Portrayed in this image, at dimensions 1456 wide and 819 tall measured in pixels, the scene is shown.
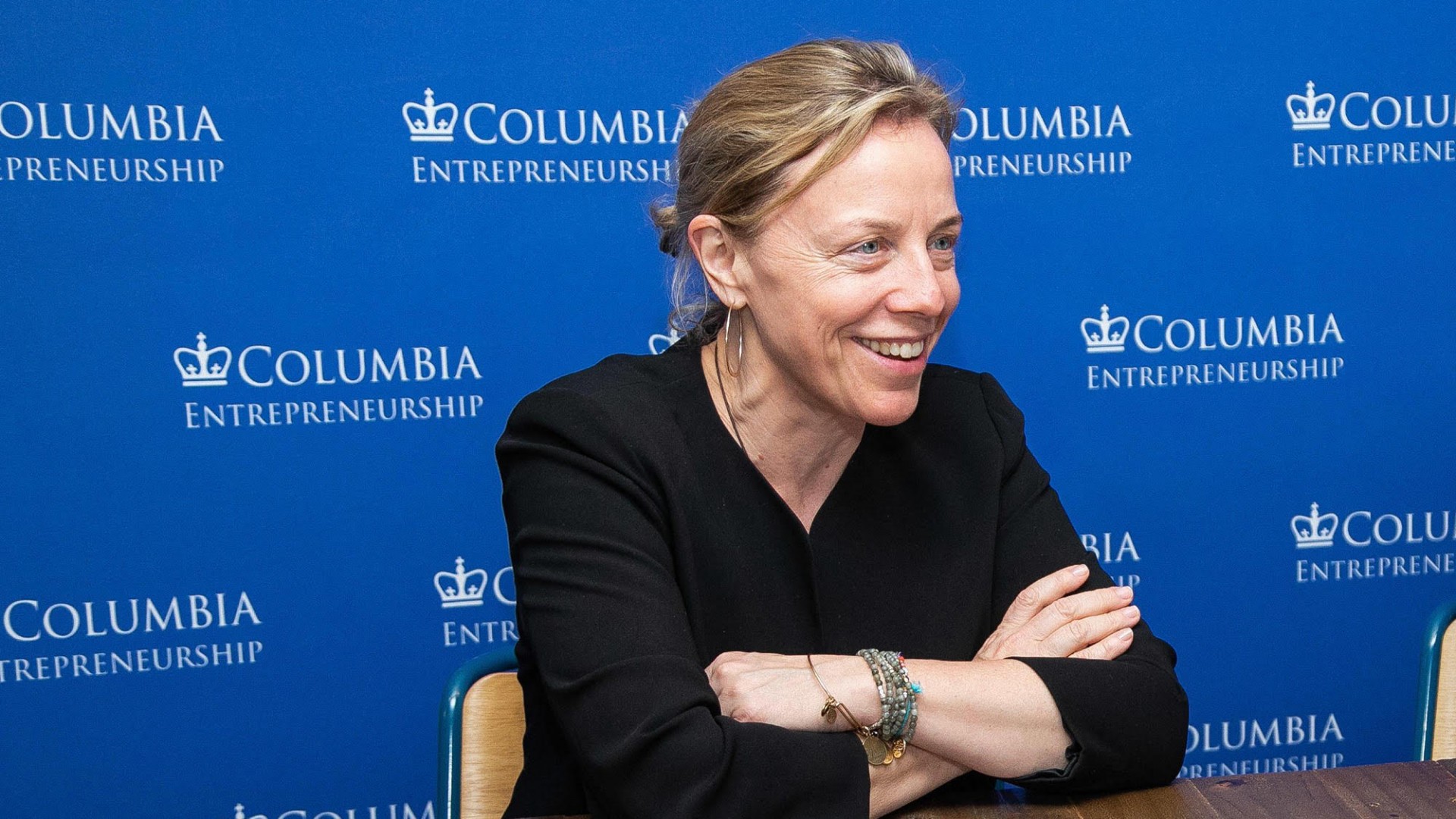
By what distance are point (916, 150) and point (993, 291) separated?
1122 mm

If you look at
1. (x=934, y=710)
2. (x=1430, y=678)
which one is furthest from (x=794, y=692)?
(x=1430, y=678)

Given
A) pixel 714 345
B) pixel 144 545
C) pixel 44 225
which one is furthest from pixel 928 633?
pixel 44 225

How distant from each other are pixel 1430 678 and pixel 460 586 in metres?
1.78

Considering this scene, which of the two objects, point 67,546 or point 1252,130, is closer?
point 67,546

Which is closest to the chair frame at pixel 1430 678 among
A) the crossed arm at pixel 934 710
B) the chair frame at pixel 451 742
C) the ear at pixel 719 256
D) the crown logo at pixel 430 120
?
the crossed arm at pixel 934 710

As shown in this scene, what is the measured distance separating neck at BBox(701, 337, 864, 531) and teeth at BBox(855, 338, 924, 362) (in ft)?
0.44

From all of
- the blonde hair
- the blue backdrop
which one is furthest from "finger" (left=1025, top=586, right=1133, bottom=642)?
the blue backdrop

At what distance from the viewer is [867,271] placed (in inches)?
62.5

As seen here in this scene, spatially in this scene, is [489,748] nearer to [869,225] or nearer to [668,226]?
[668,226]

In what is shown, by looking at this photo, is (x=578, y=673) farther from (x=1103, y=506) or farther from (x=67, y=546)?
(x=1103, y=506)

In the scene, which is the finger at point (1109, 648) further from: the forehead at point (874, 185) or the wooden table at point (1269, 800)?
the forehead at point (874, 185)

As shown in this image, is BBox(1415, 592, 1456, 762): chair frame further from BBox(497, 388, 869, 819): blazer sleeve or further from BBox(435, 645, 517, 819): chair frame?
BBox(435, 645, 517, 819): chair frame

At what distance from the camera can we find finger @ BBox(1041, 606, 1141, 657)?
1.52m

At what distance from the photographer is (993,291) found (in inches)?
104
